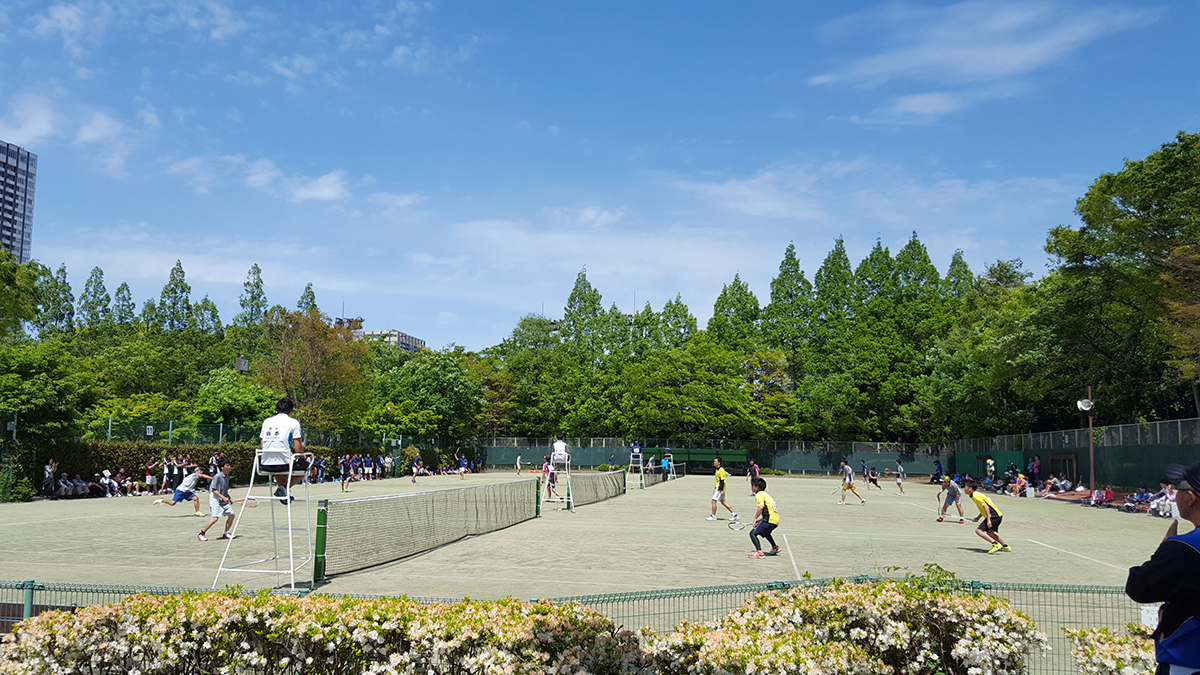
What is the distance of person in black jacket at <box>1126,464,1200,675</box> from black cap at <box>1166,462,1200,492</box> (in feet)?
0.89

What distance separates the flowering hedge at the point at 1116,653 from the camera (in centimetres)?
491

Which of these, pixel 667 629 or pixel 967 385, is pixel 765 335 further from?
pixel 667 629

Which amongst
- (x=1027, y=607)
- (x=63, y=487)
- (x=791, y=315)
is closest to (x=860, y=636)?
(x=1027, y=607)

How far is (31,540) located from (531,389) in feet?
220

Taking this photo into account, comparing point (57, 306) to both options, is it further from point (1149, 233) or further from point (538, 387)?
point (1149, 233)

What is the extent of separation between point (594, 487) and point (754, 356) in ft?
163

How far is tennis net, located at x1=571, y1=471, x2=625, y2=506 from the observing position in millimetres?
29359

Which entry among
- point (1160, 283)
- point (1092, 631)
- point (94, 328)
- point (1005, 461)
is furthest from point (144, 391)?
point (1092, 631)

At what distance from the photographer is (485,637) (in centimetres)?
550

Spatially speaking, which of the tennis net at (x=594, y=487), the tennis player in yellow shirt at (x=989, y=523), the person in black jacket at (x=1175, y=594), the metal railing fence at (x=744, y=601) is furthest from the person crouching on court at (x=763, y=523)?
the tennis net at (x=594, y=487)

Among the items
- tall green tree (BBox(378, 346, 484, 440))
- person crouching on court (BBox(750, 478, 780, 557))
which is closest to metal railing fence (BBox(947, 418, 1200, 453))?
person crouching on court (BBox(750, 478, 780, 557))

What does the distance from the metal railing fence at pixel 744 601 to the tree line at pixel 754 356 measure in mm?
25532

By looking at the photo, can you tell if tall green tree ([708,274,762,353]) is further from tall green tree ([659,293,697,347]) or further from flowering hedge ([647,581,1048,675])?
flowering hedge ([647,581,1048,675])

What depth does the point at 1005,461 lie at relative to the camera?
5075 cm
